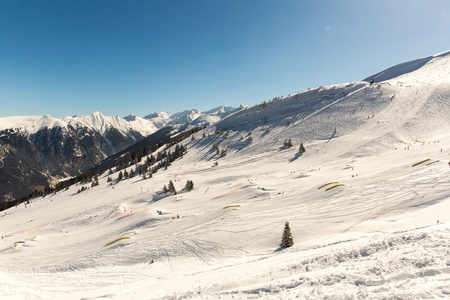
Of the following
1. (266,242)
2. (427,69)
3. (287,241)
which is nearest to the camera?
(287,241)

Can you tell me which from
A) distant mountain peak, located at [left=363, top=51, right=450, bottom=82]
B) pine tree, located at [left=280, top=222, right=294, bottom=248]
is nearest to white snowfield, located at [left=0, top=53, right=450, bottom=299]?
pine tree, located at [left=280, top=222, right=294, bottom=248]

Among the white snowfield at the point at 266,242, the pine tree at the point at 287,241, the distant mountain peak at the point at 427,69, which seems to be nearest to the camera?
the white snowfield at the point at 266,242

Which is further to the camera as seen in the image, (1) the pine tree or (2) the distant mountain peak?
(2) the distant mountain peak

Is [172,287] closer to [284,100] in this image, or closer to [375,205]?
[375,205]

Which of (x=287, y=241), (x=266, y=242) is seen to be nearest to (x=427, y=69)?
(x=287, y=241)

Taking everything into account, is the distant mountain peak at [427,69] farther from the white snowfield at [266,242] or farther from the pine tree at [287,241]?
the pine tree at [287,241]

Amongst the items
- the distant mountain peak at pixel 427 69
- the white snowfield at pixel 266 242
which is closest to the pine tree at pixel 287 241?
the white snowfield at pixel 266 242

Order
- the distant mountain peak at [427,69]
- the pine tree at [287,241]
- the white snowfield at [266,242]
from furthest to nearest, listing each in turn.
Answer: the distant mountain peak at [427,69]
the pine tree at [287,241]
the white snowfield at [266,242]

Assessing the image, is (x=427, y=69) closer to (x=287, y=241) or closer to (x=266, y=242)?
(x=287, y=241)

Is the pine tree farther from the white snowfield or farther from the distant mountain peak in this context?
the distant mountain peak

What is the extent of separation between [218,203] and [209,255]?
432 inches

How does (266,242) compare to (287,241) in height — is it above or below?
below

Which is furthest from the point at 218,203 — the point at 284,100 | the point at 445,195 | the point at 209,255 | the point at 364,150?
the point at 284,100

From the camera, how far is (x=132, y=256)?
14.2 metres
